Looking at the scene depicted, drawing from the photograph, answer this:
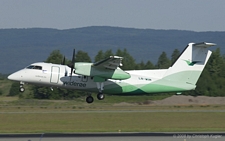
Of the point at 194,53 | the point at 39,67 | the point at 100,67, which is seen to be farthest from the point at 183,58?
the point at 39,67

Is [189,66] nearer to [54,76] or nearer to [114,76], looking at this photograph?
[114,76]

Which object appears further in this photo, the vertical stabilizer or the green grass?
the vertical stabilizer

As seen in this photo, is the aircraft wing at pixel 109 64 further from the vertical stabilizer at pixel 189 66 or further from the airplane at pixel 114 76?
the vertical stabilizer at pixel 189 66

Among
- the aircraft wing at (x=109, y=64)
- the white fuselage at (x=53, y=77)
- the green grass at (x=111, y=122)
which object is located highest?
the aircraft wing at (x=109, y=64)

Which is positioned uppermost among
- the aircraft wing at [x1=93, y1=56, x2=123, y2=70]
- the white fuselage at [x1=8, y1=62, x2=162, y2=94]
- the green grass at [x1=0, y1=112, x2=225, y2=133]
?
the aircraft wing at [x1=93, y1=56, x2=123, y2=70]

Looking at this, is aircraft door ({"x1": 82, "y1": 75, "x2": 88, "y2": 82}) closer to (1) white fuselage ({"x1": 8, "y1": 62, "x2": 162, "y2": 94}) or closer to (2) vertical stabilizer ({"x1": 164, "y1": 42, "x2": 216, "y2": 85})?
(1) white fuselage ({"x1": 8, "y1": 62, "x2": 162, "y2": 94})

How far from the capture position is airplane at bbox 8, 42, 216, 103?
31.5 m

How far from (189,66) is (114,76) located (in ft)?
19.1

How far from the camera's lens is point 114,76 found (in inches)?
1256

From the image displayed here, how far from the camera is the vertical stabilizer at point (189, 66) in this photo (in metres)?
33.0

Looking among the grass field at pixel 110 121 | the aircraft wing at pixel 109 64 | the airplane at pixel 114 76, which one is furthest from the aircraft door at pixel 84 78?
the grass field at pixel 110 121

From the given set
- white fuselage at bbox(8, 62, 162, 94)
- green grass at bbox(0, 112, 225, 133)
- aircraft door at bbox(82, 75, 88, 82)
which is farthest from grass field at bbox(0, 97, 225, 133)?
aircraft door at bbox(82, 75, 88, 82)

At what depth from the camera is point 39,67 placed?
31.7m

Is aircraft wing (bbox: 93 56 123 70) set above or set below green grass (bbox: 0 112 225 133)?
above
